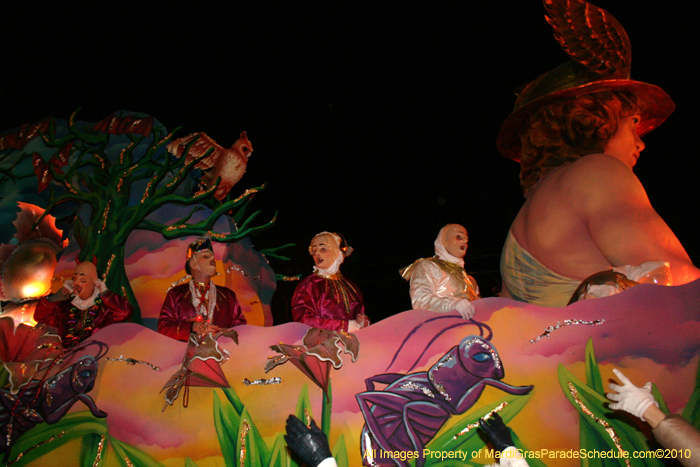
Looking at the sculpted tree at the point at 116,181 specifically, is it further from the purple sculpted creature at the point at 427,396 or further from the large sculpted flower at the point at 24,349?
the purple sculpted creature at the point at 427,396

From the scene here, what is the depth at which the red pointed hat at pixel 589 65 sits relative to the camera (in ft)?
9.98

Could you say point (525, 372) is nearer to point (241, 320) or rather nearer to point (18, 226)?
point (241, 320)

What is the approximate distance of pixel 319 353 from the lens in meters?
2.58

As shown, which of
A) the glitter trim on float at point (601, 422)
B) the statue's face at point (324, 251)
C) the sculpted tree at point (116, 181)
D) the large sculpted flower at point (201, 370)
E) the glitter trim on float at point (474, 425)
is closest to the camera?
the glitter trim on float at point (601, 422)

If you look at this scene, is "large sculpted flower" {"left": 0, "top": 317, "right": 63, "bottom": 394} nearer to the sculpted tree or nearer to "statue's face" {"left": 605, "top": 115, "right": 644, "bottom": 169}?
the sculpted tree

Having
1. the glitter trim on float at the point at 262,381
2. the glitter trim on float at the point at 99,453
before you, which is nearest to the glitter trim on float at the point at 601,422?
the glitter trim on float at the point at 262,381

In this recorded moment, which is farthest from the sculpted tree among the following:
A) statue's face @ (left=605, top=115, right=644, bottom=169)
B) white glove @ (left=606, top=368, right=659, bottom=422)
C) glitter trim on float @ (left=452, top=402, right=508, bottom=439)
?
white glove @ (left=606, top=368, right=659, bottom=422)

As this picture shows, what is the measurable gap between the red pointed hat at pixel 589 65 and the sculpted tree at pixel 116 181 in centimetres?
228

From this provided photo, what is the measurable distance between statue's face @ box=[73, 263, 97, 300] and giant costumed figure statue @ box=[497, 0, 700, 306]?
2.51m

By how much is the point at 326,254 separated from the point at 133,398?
1268 millimetres

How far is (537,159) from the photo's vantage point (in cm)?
325

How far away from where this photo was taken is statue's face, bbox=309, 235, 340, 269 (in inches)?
125

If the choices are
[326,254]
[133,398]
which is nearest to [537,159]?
[326,254]

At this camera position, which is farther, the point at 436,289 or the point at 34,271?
the point at 34,271
